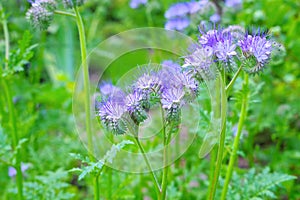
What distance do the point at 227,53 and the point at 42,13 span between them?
2.49 ft

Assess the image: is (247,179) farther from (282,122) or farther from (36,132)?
(36,132)

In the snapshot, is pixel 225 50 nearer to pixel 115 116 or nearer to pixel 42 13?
pixel 115 116

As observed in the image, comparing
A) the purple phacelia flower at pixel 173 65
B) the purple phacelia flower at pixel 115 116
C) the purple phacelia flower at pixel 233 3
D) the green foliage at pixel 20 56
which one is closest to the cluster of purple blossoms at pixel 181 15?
the purple phacelia flower at pixel 233 3

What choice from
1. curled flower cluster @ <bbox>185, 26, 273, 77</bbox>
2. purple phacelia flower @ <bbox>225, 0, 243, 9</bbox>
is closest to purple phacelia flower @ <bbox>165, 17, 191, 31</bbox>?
purple phacelia flower @ <bbox>225, 0, 243, 9</bbox>

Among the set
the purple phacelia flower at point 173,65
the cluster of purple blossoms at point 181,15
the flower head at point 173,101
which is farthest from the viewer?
the cluster of purple blossoms at point 181,15

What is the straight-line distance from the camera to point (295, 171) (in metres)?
2.96

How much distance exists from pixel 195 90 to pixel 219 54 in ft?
0.39

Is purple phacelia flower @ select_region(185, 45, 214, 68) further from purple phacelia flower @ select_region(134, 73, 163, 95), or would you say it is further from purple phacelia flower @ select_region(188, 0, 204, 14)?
purple phacelia flower @ select_region(188, 0, 204, 14)

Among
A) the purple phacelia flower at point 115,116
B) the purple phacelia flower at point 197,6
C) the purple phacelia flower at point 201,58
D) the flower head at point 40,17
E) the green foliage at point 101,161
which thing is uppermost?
the purple phacelia flower at point 197,6

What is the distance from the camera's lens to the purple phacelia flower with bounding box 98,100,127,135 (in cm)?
145

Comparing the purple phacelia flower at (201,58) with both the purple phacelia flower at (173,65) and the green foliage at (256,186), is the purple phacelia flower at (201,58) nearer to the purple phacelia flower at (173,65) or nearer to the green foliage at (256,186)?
the purple phacelia flower at (173,65)

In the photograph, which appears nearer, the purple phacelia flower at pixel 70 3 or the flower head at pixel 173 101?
the flower head at pixel 173 101

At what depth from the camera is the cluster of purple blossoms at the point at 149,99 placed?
1.42 m

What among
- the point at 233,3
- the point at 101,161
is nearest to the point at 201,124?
the point at 101,161
